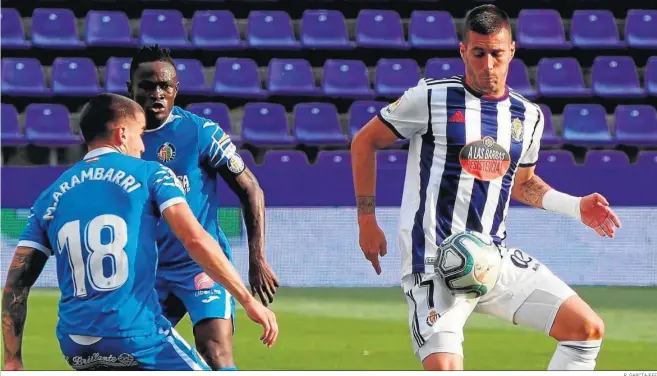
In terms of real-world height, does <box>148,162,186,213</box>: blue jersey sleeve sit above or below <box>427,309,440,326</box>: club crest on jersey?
above

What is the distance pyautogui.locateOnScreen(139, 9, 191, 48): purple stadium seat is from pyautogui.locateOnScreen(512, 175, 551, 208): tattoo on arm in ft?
24.4

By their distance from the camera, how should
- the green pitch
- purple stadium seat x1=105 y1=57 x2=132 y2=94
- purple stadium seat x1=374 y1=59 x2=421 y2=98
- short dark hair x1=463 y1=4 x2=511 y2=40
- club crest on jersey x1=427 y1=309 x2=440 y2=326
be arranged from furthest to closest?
purple stadium seat x1=374 y1=59 x2=421 y2=98
purple stadium seat x1=105 y1=57 x2=132 y2=94
the green pitch
short dark hair x1=463 y1=4 x2=511 y2=40
club crest on jersey x1=427 y1=309 x2=440 y2=326

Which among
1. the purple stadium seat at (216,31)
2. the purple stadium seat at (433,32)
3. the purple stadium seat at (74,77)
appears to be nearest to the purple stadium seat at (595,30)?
the purple stadium seat at (433,32)

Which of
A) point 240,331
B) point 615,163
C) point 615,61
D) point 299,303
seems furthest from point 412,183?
point 615,61

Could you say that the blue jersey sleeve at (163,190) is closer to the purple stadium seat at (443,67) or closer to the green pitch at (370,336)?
the green pitch at (370,336)

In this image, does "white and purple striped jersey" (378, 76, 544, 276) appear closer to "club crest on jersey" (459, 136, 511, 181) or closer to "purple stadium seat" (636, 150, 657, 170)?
"club crest on jersey" (459, 136, 511, 181)


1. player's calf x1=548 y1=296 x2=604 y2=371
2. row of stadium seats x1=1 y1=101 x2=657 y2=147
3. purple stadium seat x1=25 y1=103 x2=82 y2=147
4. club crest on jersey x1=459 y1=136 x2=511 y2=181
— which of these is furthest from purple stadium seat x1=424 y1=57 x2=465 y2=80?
player's calf x1=548 y1=296 x2=604 y2=371

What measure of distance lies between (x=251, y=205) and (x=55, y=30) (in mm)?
7782

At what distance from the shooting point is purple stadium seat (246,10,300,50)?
12406mm

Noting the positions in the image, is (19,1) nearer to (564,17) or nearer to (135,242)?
(564,17)

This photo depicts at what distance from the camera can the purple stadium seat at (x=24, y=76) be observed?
39.9 ft

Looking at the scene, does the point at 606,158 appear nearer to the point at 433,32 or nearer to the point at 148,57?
the point at 433,32

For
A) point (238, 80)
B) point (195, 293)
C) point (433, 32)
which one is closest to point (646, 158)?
point (433, 32)

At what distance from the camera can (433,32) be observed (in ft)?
41.1
